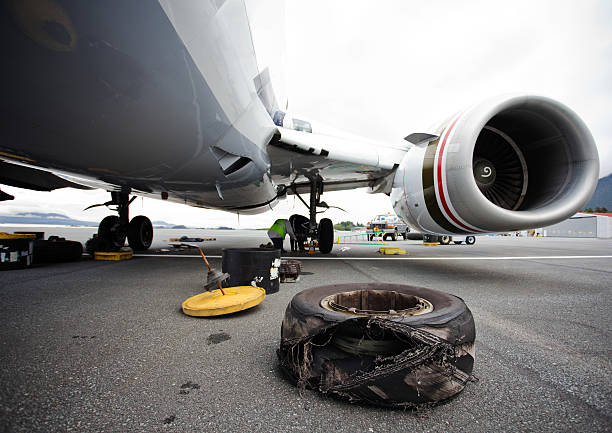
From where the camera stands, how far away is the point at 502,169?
377 cm

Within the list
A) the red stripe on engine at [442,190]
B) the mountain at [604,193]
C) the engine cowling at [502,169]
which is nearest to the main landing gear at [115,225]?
the engine cowling at [502,169]

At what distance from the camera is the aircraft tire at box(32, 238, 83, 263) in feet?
14.0

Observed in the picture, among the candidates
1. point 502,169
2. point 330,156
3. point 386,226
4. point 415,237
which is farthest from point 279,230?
point 415,237

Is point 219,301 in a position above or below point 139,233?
below

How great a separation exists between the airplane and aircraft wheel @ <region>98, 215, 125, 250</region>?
0.02 m

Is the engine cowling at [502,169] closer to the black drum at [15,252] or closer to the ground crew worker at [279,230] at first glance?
the ground crew worker at [279,230]

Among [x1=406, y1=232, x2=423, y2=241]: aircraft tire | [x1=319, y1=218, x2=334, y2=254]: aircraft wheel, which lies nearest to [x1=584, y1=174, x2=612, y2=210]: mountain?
[x1=406, y1=232, x2=423, y2=241]: aircraft tire

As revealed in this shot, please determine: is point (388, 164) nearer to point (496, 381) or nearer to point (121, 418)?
point (496, 381)

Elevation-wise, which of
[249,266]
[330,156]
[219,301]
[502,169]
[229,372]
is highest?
[330,156]

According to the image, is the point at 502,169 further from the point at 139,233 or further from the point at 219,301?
the point at 139,233

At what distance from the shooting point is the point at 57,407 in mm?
881

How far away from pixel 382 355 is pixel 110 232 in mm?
5827

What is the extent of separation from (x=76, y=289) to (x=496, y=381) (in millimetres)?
3103

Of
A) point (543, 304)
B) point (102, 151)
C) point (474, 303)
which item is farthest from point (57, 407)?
point (543, 304)
